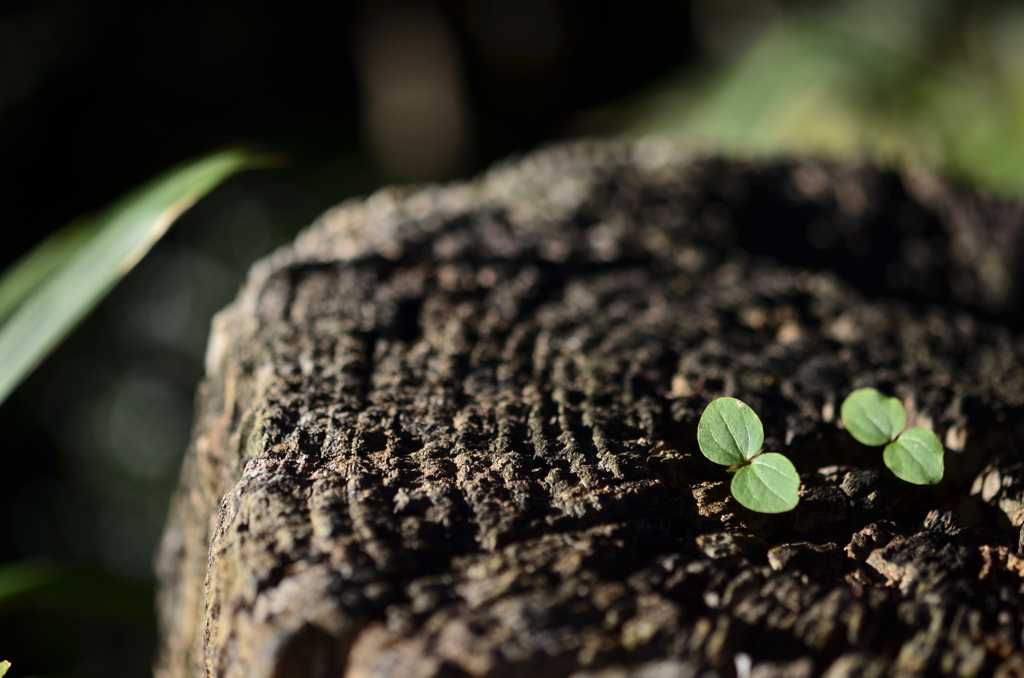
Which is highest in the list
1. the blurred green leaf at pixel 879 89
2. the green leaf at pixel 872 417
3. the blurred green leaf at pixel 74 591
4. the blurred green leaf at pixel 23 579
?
the green leaf at pixel 872 417

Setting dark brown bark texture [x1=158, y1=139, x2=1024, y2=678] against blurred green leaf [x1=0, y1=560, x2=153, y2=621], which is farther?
blurred green leaf [x1=0, y1=560, x2=153, y2=621]

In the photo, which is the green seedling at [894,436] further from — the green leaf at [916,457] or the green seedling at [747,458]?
the green seedling at [747,458]

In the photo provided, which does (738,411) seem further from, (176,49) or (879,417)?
Answer: (176,49)

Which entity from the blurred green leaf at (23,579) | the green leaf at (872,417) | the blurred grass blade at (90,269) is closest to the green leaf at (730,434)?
the green leaf at (872,417)

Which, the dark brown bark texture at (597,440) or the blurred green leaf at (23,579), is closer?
the dark brown bark texture at (597,440)

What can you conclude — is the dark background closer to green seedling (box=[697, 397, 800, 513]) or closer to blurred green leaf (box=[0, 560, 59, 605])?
blurred green leaf (box=[0, 560, 59, 605])

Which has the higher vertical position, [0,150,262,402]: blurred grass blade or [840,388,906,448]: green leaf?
[0,150,262,402]: blurred grass blade

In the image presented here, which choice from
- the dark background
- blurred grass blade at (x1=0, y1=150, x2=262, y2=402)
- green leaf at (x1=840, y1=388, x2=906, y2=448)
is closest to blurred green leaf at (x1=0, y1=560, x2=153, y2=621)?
blurred grass blade at (x1=0, y1=150, x2=262, y2=402)
